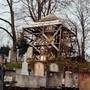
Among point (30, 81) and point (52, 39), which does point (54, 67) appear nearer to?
point (30, 81)

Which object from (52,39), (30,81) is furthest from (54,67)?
(52,39)

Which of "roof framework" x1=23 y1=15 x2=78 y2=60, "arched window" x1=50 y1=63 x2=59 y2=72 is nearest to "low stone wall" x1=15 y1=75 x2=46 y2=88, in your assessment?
"arched window" x1=50 y1=63 x2=59 y2=72

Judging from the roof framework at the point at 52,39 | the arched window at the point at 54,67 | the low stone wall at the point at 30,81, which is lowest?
the low stone wall at the point at 30,81

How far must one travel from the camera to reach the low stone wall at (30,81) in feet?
49.8

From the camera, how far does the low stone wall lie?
15.2 meters

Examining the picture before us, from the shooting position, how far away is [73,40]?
81.9 ft

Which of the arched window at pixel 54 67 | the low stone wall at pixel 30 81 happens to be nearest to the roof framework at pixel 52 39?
the arched window at pixel 54 67

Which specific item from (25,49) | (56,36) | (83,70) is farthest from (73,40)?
(83,70)

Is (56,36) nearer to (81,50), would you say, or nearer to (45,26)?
(45,26)

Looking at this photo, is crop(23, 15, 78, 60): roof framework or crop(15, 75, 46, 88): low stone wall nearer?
crop(15, 75, 46, 88): low stone wall

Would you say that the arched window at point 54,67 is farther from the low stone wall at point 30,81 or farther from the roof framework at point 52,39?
the roof framework at point 52,39

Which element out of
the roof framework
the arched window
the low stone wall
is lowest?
the low stone wall

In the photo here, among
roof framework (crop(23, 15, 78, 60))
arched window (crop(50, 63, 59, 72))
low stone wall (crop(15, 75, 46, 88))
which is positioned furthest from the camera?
roof framework (crop(23, 15, 78, 60))

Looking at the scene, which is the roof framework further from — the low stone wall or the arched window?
the low stone wall
